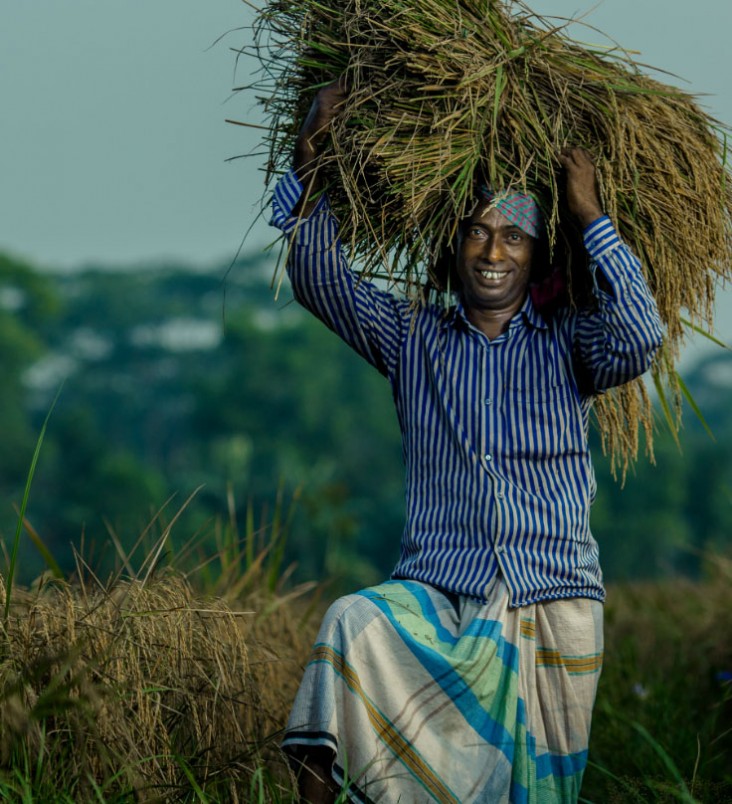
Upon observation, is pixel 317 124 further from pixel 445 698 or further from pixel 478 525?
pixel 445 698

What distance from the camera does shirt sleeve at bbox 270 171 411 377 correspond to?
12.1ft

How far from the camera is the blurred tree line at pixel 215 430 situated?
115 ft

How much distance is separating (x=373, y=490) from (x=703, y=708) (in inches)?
1364

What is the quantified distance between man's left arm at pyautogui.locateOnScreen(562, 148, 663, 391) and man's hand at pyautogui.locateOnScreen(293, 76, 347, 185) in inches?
26.1

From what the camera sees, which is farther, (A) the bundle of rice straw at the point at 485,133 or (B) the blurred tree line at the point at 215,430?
(B) the blurred tree line at the point at 215,430

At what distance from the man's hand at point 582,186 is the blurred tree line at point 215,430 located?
26652mm

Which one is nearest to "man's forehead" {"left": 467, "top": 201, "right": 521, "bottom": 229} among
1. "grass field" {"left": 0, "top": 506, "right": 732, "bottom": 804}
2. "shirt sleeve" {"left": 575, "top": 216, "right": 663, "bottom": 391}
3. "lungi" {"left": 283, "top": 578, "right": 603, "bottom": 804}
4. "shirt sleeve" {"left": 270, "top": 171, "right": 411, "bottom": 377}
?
"shirt sleeve" {"left": 575, "top": 216, "right": 663, "bottom": 391}

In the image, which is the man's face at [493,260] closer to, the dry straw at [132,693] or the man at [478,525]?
the man at [478,525]

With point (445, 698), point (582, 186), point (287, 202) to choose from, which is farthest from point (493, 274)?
point (445, 698)

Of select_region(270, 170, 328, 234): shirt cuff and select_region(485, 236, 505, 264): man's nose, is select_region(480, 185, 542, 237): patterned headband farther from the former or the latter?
select_region(270, 170, 328, 234): shirt cuff

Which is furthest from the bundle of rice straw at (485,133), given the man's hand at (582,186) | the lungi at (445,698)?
the lungi at (445,698)

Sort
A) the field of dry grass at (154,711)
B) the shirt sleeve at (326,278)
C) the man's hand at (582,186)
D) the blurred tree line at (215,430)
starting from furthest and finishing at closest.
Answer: the blurred tree line at (215,430) < the shirt sleeve at (326,278) < the man's hand at (582,186) < the field of dry grass at (154,711)

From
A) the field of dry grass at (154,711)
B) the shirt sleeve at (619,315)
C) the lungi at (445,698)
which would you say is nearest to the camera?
the field of dry grass at (154,711)

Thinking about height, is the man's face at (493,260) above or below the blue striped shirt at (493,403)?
above
